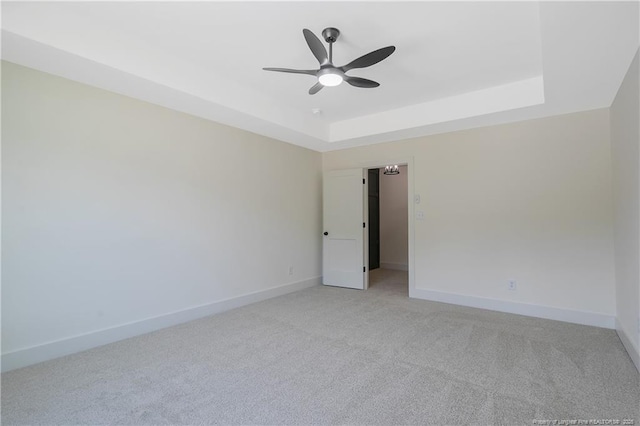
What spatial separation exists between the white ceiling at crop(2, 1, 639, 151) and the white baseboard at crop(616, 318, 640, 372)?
2.29 meters

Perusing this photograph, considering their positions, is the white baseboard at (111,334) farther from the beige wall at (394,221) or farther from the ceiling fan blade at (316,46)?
the beige wall at (394,221)

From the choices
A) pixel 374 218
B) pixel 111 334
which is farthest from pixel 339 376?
pixel 374 218

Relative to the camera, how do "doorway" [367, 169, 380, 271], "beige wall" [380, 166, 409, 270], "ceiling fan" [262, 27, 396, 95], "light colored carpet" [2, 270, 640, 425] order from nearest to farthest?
1. "light colored carpet" [2, 270, 640, 425]
2. "ceiling fan" [262, 27, 396, 95]
3. "doorway" [367, 169, 380, 271]
4. "beige wall" [380, 166, 409, 270]

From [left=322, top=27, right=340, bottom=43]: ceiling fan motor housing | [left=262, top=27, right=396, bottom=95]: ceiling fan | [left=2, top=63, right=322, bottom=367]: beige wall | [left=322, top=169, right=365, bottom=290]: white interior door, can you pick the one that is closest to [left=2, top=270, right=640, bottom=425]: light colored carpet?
[left=2, top=63, right=322, bottom=367]: beige wall

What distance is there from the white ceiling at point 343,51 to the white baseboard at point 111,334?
7.77 feet

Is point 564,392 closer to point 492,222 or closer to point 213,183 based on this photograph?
point 492,222

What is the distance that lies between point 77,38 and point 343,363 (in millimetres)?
3321

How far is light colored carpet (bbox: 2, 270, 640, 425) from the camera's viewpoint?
1878 millimetres

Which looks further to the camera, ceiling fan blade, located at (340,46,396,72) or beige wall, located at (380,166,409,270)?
beige wall, located at (380,166,409,270)

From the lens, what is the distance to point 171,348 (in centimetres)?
283

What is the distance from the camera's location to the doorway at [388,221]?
7.00 metres

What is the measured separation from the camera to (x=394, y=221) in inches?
285

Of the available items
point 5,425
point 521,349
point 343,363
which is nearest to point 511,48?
point 521,349

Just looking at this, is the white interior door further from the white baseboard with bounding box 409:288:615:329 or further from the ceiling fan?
the ceiling fan
